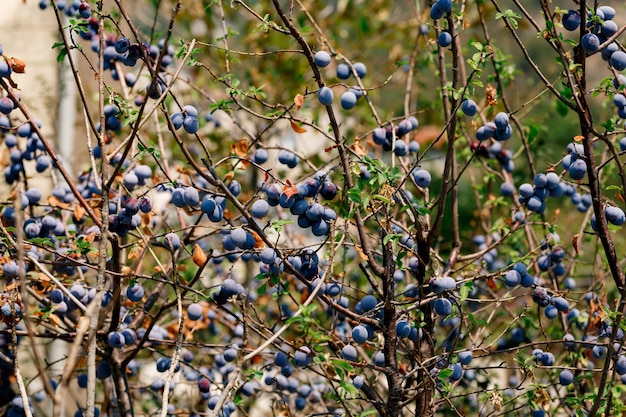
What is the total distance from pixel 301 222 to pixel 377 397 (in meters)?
0.73

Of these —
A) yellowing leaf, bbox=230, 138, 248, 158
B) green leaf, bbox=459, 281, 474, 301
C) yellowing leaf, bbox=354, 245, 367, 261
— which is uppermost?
yellowing leaf, bbox=230, 138, 248, 158

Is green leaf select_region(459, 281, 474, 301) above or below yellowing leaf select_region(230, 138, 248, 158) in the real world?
below

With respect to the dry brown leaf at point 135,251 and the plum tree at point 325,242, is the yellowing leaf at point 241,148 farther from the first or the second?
the dry brown leaf at point 135,251

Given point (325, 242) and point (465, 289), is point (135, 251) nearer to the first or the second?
point (325, 242)

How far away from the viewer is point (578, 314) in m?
2.83

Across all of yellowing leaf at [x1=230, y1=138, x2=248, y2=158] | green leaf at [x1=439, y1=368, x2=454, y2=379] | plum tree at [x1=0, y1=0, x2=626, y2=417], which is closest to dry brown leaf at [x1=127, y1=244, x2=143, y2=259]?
plum tree at [x1=0, y1=0, x2=626, y2=417]

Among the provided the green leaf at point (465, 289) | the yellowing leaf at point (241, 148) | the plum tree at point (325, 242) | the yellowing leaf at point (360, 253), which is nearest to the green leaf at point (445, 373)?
the plum tree at point (325, 242)

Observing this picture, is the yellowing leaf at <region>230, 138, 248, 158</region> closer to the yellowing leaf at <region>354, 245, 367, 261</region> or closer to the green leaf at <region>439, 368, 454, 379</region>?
the yellowing leaf at <region>354, 245, 367, 261</region>

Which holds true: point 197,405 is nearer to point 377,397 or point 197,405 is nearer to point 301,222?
point 377,397

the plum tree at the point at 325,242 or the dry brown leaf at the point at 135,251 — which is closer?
the plum tree at the point at 325,242

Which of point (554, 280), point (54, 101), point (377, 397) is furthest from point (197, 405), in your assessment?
point (54, 101)

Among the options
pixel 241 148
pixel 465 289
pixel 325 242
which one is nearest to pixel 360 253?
pixel 325 242

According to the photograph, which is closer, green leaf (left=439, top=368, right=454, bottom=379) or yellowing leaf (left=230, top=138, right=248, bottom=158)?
green leaf (left=439, top=368, right=454, bottom=379)

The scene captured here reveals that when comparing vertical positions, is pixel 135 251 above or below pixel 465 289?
above
